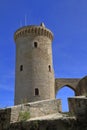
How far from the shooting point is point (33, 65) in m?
24.6

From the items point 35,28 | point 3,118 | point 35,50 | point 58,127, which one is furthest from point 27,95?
point 58,127

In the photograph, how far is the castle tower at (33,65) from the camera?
2388 cm

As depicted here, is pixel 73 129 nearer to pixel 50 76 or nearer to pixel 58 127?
pixel 58 127

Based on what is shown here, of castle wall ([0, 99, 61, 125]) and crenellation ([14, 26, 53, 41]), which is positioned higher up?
crenellation ([14, 26, 53, 41])

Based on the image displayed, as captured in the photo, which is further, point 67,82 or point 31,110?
point 67,82

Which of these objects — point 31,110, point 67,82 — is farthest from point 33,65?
point 31,110

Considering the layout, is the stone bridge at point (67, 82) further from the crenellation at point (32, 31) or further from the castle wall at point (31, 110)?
the castle wall at point (31, 110)

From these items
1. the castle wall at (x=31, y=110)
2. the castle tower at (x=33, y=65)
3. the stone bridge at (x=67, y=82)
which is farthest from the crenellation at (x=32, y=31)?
the castle wall at (x=31, y=110)

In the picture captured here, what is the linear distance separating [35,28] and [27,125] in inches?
646

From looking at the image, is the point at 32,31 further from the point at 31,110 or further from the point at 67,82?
the point at 31,110

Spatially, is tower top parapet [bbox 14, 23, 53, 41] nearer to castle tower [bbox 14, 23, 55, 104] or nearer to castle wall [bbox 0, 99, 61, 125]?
castle tower [bbox 14, 23, 55, 104]

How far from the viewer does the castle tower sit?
23.9 m

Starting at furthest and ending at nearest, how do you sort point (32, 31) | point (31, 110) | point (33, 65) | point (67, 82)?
point (67, 82), point (32, 31), point (33, 65), point (31, 110)

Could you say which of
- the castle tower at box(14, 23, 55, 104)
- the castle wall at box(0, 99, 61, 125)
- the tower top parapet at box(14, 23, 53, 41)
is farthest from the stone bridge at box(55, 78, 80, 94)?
the castle wall at box(0, 99, 61, 125)
